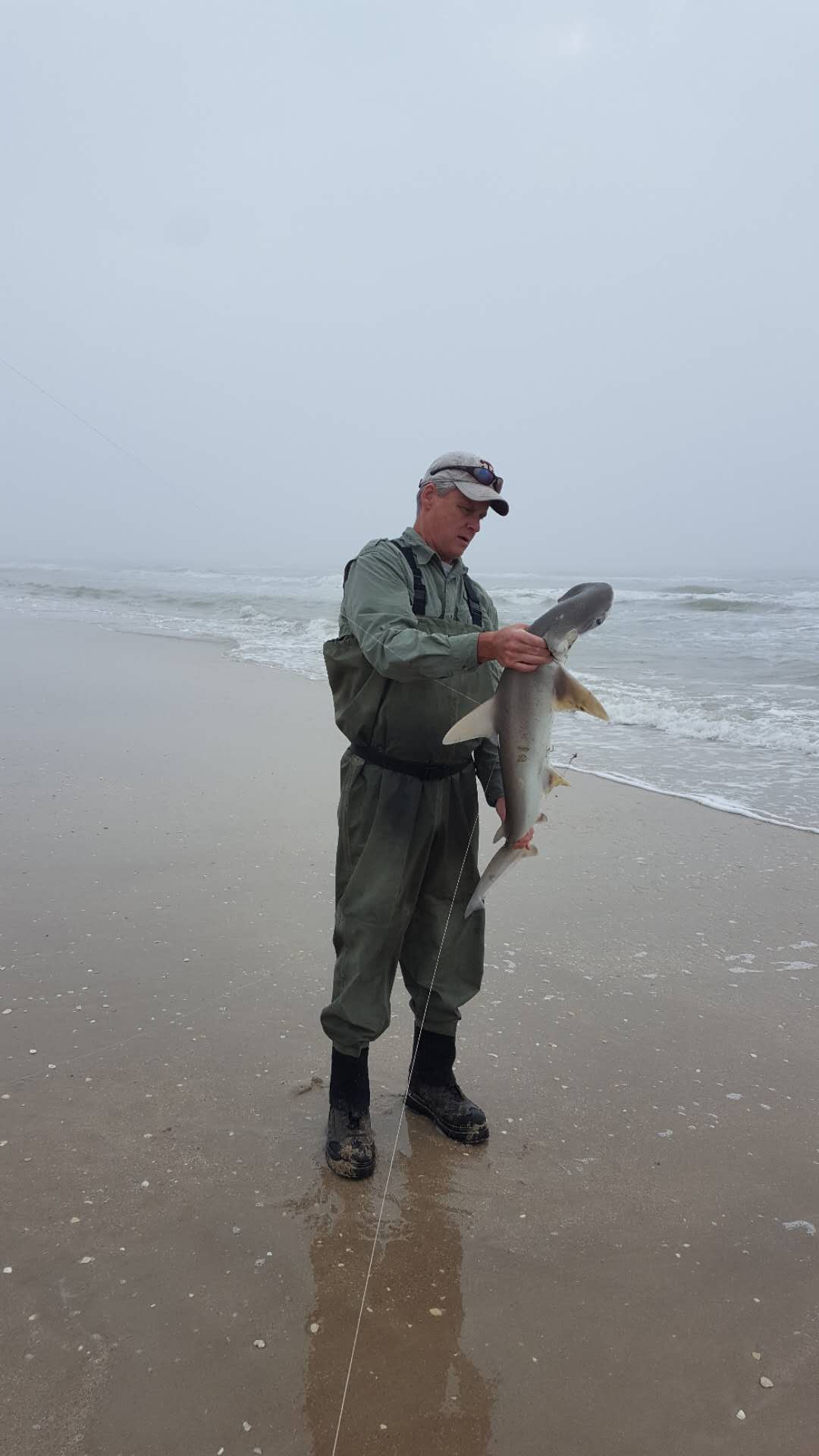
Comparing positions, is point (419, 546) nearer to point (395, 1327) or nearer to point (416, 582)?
point (416, 582)

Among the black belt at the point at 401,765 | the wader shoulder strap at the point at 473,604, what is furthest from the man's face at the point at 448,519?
the black belt at the point at 401,765

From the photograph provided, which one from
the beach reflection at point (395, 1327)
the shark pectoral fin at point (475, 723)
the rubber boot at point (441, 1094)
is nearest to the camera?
the beach reflection at point (395, 1327)

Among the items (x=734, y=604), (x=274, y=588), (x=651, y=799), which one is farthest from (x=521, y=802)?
(x=274, y=588)

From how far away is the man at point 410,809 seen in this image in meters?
A: 3.00

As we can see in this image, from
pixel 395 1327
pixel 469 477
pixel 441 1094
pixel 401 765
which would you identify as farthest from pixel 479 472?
pixel 395 1327

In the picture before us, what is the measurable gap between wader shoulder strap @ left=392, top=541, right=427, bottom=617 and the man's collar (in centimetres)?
2

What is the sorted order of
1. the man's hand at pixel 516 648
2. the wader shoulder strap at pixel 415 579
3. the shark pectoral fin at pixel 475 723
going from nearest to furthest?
the man's hand at pixel 516 648
the shark pectoral fin at pixel 475 723
the wader shoulder strap at pixel 415 579

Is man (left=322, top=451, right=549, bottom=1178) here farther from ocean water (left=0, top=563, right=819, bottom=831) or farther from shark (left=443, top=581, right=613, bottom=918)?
ocean water (left=0, top=563, right=819, bottom=831)

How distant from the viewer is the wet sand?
2217mm

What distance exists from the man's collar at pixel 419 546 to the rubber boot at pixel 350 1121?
5.60 feet

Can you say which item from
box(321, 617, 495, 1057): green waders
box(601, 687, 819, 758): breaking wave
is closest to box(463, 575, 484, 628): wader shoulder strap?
box(321, 617, 495, 1057): green waders

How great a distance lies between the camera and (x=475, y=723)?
2.75 metres

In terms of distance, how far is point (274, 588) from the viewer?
1607 inches

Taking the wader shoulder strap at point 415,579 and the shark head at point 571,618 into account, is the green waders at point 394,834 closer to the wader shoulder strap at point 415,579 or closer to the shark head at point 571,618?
the wader shoulder strap at point 415,579
